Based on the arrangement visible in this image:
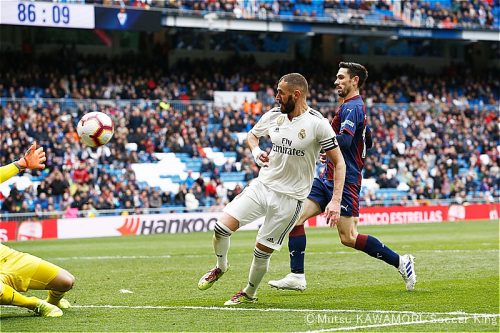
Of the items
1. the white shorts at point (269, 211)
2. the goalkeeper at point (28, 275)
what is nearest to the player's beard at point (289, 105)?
the white shorts at point (269, 211)

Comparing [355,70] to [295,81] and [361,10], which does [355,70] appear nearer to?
[295,81]

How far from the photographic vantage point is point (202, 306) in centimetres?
1064

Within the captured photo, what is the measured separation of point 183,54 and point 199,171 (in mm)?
9923

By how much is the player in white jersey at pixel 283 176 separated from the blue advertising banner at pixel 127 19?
2730 centimetres

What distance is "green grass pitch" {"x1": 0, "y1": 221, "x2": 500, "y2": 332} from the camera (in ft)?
29.7

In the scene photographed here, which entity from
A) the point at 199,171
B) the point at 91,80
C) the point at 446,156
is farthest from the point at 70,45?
the point at 446,156

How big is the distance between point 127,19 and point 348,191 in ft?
→ 90.1

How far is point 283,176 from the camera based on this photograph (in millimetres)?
10641

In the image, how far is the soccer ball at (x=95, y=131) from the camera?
12766mm

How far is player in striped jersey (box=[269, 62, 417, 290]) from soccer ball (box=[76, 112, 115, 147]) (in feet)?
9.66

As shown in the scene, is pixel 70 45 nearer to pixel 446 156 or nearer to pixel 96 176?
pixel 96 176

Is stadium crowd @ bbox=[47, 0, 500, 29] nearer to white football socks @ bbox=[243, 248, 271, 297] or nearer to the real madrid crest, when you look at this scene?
the real madrid crest

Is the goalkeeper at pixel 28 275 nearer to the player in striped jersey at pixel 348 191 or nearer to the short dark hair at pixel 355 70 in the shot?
the player in striped jersey at pixel 348 191

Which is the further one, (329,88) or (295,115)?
(329,88)
